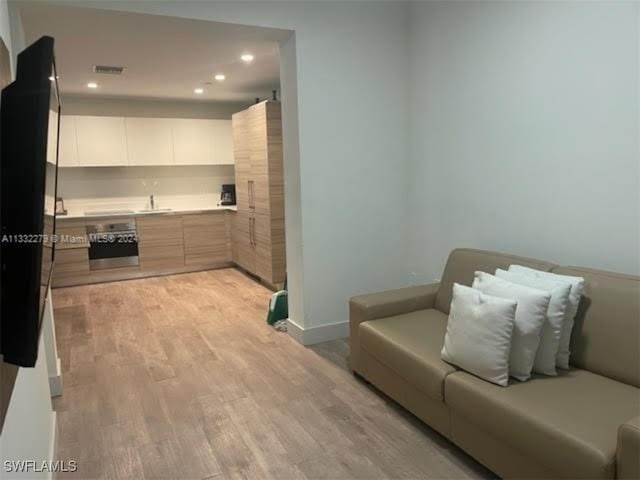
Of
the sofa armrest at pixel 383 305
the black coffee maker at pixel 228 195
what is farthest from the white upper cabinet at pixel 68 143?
the sofa armrest at pixel 383 305

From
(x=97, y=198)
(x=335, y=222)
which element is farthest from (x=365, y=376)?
(x=97, y=198)

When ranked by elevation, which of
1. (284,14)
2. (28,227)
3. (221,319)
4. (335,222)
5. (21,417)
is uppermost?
(284,14)

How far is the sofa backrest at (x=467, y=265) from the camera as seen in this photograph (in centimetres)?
273

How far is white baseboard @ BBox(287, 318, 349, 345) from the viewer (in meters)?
3.66

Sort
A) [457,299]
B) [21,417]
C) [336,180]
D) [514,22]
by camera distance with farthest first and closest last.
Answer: [336,180], [514,22], [457,299], [21,417]

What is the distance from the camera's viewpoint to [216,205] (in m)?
7.16

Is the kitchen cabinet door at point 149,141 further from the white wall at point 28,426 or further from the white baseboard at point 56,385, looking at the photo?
the white wall at point 28,426

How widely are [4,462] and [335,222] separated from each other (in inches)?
110

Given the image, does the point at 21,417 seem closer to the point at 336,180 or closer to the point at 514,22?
the point at 336,180

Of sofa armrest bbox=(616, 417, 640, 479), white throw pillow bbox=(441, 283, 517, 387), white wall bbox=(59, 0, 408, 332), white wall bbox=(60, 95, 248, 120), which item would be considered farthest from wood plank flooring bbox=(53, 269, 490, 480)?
white wall bbox=(60, 95, 248, 120)

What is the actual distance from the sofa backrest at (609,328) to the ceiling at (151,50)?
2.67 m

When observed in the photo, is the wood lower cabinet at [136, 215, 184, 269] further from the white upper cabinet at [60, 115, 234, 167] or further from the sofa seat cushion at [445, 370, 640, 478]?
the sofa seat cushion at [445, 370, 640, 478]

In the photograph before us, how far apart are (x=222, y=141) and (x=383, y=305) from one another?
4.68 meters

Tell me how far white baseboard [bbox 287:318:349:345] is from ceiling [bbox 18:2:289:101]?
2290 mm
